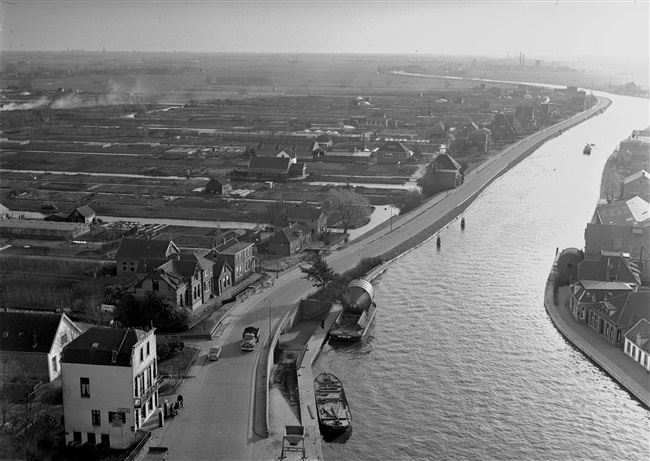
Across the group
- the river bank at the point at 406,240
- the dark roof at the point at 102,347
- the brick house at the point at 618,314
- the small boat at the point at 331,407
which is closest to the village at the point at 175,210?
the dark roof at the point at 102,347

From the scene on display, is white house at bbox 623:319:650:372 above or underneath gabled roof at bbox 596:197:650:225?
underneath

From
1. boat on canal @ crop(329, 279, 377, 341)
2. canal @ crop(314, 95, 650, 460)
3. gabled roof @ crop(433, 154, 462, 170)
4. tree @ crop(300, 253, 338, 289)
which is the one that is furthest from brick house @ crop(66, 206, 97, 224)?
gabled roof @ crop(433, 154, 462, 170)

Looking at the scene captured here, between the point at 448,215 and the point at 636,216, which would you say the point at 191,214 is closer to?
the point at 448,215

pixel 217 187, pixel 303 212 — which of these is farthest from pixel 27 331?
pixel 217 187

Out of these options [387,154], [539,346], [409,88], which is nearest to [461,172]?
[387,154]

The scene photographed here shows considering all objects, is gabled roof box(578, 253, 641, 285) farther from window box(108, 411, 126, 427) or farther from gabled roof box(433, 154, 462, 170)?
gabled roof box(433, 154, 462, 170)
